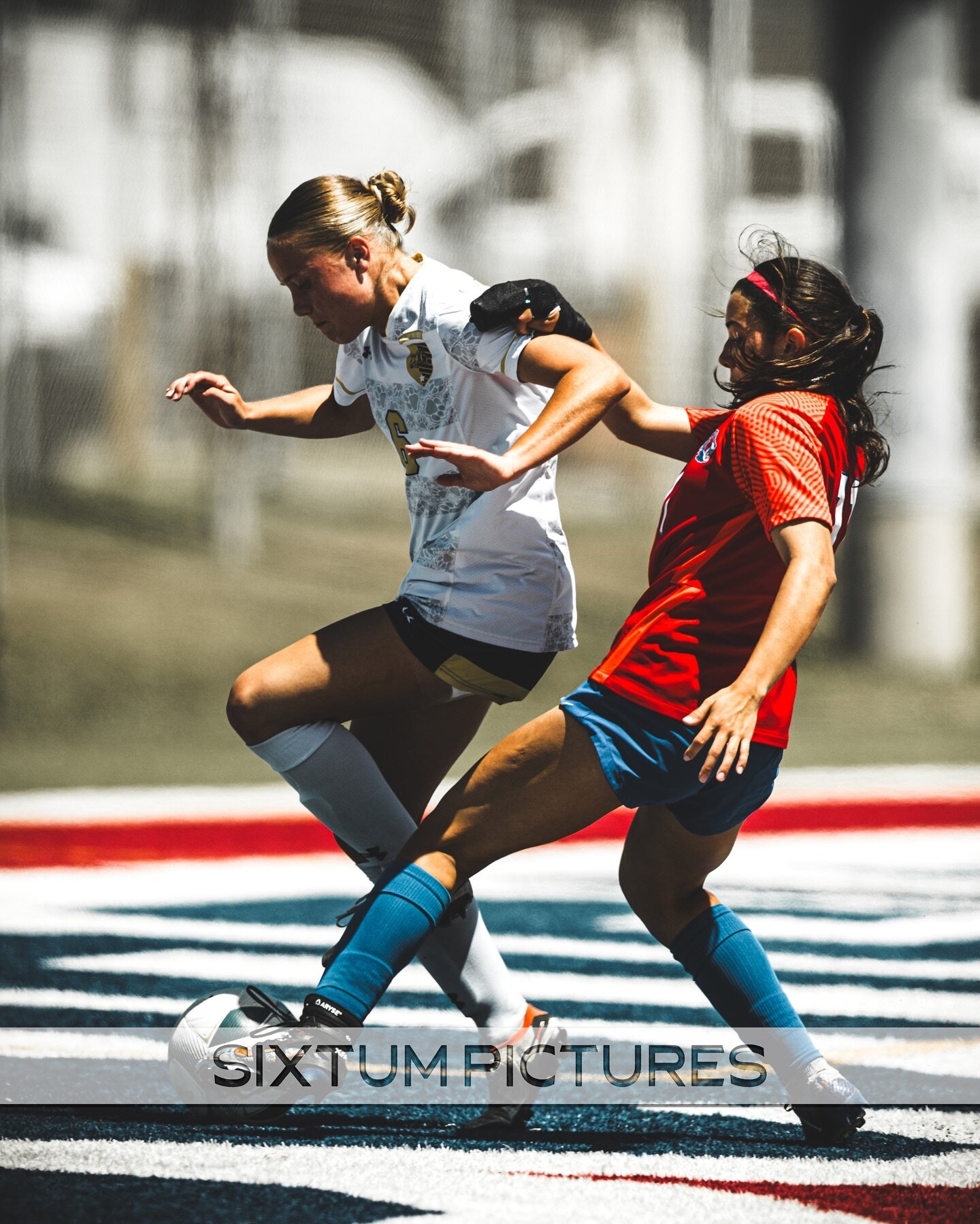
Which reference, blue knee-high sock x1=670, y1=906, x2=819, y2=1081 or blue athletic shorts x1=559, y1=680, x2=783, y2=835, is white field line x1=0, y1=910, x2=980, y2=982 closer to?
blue knee-high sock x1=670, y1=906, x2=819, y2=1081

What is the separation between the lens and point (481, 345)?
3.28m

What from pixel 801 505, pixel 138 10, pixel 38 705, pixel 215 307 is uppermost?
pixel 138 10

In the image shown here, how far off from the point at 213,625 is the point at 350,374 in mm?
8585

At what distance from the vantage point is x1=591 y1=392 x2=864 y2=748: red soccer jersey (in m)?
2.93

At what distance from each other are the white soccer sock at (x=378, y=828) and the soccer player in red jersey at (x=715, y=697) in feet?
0.96

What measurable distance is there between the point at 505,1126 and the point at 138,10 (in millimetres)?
11552

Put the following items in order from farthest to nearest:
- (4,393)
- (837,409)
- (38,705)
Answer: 1. (4,393)
2. (38,705)
3. (837,409)

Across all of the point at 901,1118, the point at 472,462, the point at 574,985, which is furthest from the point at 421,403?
the point at 574,985

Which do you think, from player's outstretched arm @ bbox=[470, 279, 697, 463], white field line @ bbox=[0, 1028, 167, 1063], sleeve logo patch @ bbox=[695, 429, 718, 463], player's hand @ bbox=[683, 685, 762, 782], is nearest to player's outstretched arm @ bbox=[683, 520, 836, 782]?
player's hand @ bbox=[683, 685, 762, 782]

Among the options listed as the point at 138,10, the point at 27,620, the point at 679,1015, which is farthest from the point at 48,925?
the point at 138,10

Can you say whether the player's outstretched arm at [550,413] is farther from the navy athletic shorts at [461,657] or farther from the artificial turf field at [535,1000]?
the artificial turf field at [535,1000]

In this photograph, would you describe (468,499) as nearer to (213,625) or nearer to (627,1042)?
(627,1042)

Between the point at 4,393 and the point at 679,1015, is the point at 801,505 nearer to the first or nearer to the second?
the point at 679,1015

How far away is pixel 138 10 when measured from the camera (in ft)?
42.5
